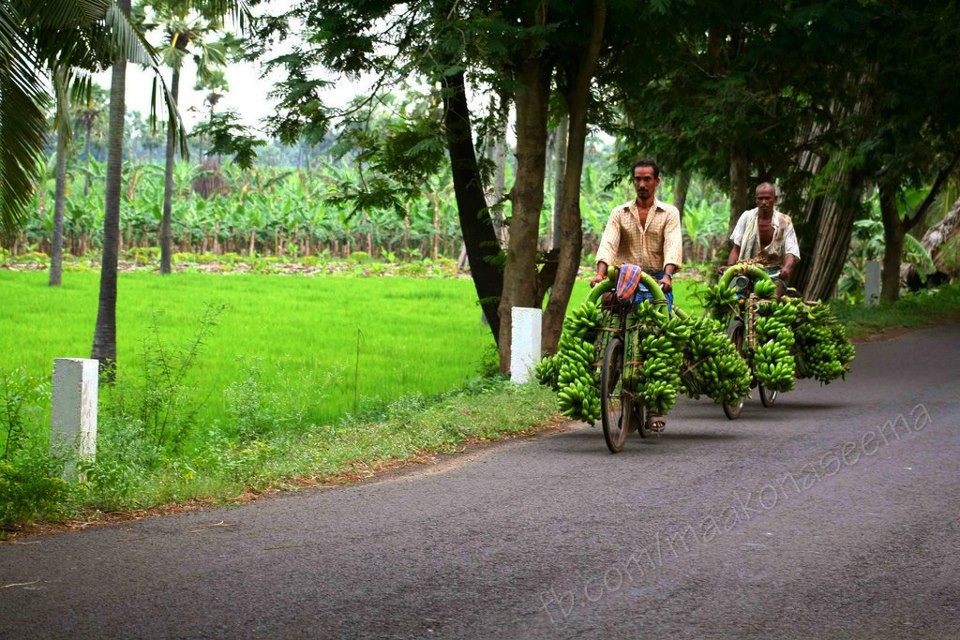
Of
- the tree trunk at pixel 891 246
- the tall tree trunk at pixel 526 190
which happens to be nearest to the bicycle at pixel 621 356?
the tall tree trunk at pixel 526 190

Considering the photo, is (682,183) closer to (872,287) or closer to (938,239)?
(872,287)

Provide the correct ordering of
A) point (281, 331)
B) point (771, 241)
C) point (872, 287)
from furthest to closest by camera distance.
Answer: point (281, 331) → point (872, 287) → point (771, 241)

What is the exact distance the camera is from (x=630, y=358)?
32.6 ft

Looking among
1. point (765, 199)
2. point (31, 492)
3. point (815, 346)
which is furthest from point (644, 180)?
point (31, 492)

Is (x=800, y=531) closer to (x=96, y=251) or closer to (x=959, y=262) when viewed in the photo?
(x=959, y=262)

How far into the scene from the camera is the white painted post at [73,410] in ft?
26.4

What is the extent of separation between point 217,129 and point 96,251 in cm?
5191

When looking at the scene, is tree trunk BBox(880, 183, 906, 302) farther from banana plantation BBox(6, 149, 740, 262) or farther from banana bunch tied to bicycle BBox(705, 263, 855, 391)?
banana plantation BBox(6, 149, 740, 262)

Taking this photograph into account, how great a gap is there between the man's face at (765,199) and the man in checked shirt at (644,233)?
244 centimetres

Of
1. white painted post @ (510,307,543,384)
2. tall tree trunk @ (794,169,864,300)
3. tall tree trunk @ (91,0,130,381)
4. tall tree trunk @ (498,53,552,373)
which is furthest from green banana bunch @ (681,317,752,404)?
tall tree trunk @ (91,0,130,381)

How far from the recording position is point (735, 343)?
12.3 metres

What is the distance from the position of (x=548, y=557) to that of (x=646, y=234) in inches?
181

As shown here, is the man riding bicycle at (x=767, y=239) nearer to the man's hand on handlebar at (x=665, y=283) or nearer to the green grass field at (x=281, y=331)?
the man's hand on handlebar at (x=665, y=283)

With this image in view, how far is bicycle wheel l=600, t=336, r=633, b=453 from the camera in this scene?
9.52 metres
